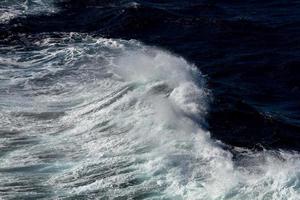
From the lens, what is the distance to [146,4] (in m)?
26.7

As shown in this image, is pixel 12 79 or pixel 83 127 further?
pixel 12 79

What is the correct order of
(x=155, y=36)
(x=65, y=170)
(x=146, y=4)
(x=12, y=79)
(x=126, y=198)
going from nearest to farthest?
(x=126, y=198)
(x=65, y=170)
(x=12, y=79)
(x=155, y=36)
(x=146, y=4)

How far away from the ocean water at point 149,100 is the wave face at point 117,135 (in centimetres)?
4

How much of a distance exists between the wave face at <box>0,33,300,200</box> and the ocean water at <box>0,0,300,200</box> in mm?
39

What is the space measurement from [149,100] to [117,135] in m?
1.99

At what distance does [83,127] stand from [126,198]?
3874 mm

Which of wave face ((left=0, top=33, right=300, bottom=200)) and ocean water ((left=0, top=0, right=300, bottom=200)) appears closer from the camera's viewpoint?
wave face ((left=0, top=33, right=300, bottom=200))

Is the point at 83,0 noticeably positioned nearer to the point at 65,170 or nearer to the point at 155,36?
the point at 155,36

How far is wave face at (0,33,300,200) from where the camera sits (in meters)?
13.4

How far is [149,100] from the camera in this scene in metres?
17.5

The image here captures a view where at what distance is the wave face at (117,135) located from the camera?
13398mm

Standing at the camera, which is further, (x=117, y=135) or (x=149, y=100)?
(x=149, y=100)

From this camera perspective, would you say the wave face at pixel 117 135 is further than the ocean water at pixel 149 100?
No

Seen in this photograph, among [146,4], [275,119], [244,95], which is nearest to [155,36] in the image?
[146,4]
